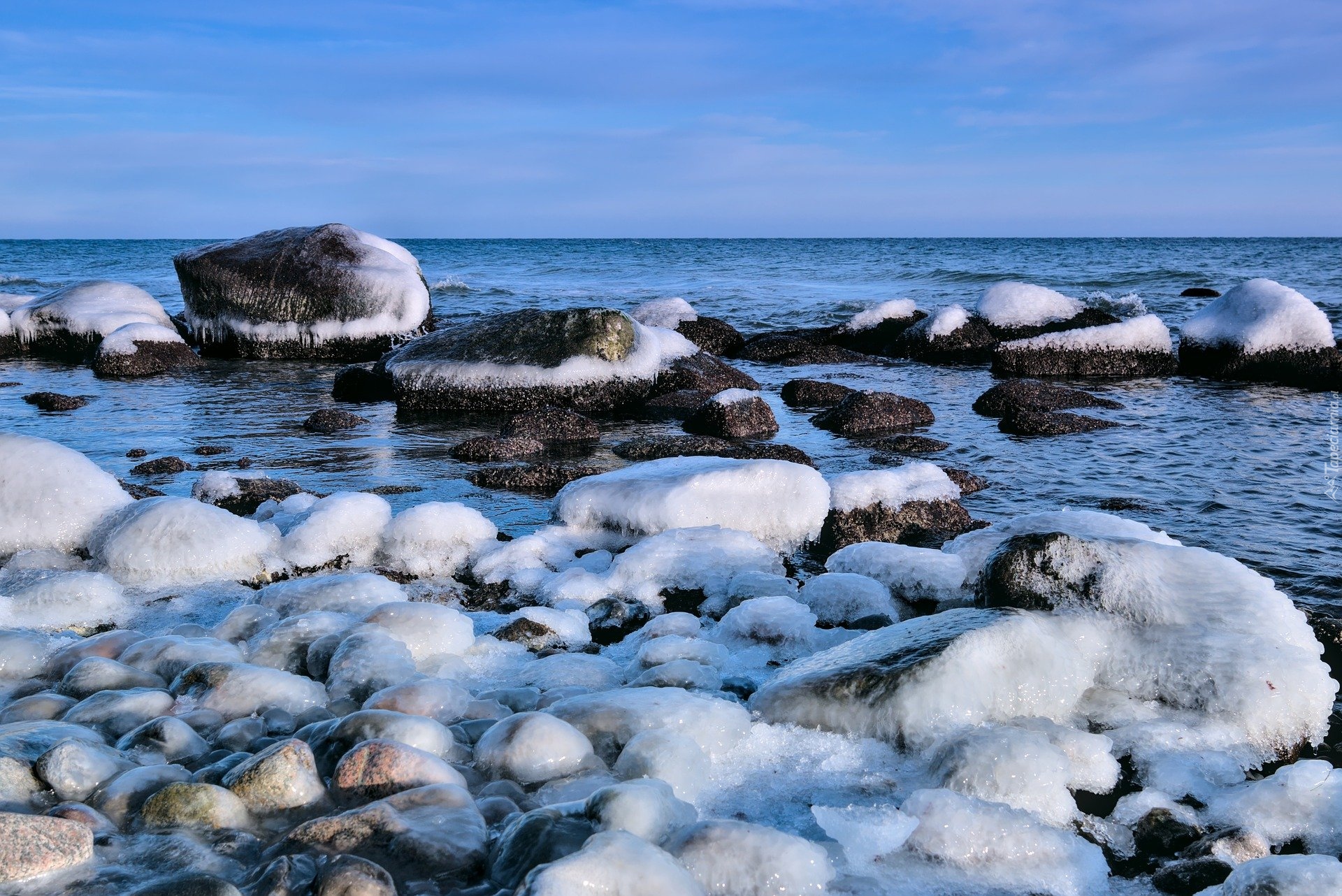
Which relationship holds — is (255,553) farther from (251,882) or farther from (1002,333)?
(1002,333)

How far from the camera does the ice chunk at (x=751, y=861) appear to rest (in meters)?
2.40

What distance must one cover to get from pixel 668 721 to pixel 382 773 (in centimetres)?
84

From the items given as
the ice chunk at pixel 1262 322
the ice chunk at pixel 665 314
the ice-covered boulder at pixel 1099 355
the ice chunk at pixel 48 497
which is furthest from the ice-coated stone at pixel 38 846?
the ice chunk at pixel 665 314

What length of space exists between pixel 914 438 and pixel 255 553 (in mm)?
5095

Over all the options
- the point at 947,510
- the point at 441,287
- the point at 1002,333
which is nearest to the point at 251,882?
the point at 947,510

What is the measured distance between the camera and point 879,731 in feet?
10.2

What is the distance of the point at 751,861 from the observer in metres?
2.43

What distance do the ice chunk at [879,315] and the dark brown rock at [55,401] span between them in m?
10.2

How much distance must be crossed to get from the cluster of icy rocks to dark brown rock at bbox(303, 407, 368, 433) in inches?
150

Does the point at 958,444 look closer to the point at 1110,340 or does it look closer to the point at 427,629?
the point at 427,629

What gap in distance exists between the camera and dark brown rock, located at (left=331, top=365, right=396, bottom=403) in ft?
34.2

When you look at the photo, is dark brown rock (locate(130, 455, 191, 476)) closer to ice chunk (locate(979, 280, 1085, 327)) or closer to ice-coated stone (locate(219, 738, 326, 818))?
ice-coated stone (locate(219, 738, 326, 818))

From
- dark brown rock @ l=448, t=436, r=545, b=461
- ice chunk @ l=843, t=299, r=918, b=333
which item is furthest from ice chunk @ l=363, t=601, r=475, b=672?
ice chunk @ l=843, t=299, r=918, b=333

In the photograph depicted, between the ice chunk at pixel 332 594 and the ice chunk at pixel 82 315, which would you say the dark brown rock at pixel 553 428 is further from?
the ice chunk at pixel 82 315
